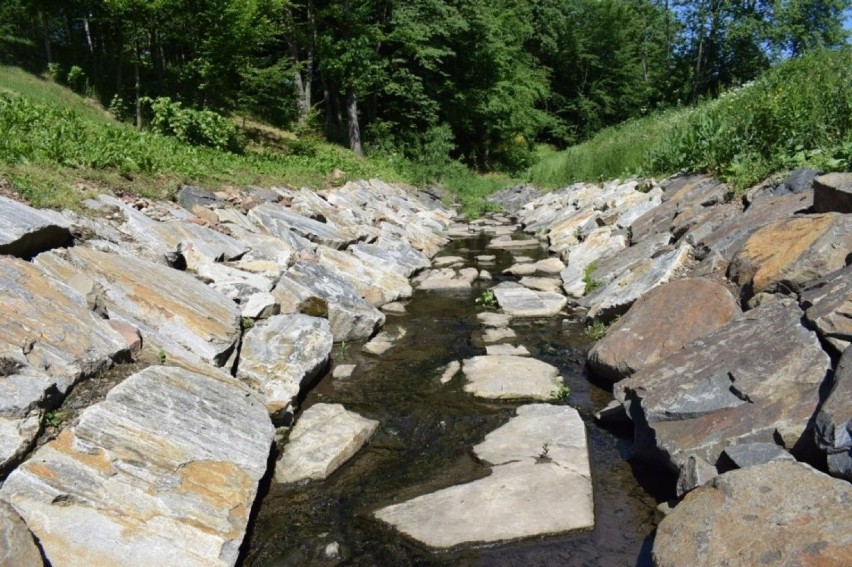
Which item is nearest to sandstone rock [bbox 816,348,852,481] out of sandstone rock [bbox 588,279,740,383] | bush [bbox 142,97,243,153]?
sandstone rock [bbox 588,279,740,383]

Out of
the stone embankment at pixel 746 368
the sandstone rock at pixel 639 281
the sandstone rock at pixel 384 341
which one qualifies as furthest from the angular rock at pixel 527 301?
the sandstone rock at pixel 384 341

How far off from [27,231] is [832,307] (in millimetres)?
6080

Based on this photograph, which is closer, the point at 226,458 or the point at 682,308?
the point at 226,458

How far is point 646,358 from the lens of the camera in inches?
213

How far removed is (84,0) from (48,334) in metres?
19.6

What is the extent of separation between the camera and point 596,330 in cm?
711

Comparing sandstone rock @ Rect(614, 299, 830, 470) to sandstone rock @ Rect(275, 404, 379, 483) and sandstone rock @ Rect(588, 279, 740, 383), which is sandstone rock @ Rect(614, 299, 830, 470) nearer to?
sandstone rock @ Rect(588, 279, 740, 383)

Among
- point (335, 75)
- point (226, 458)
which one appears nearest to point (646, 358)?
point (226, 458)

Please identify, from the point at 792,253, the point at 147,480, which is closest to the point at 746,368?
the point at 792,253

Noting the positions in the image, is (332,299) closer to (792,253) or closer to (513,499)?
(513,499)

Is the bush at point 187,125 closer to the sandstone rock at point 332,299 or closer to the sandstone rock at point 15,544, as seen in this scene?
the sandstone rock at point 332,299

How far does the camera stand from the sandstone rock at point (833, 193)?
5.27m

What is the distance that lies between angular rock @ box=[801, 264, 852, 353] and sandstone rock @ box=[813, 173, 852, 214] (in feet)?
3.73

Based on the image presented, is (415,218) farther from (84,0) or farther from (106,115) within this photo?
(84,0)
